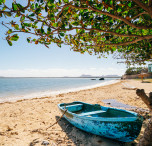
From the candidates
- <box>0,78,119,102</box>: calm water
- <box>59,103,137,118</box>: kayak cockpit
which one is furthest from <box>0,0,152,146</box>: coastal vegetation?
<box>0,78,119,102</box>: calm water

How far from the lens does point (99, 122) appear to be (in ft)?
12.2

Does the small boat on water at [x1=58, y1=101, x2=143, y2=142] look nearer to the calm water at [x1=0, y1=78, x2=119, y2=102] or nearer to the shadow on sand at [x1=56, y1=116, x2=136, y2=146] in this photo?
the shadow on sand at [x1=56, y1=116, x2=136, y2=146]

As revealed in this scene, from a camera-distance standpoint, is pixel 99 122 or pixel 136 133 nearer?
pixel 136 133

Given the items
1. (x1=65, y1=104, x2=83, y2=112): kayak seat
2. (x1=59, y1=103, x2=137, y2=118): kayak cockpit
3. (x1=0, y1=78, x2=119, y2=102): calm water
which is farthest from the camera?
(x1=0, y1=78, x2=119, y2=102): calm water

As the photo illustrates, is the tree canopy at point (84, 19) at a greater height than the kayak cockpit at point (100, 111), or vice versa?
the tree canopy at point (84, 19)

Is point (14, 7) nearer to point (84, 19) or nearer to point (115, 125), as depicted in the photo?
point (84, 19)

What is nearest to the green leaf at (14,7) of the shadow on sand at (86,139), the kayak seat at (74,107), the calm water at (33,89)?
the shadow on sand at (86,139)

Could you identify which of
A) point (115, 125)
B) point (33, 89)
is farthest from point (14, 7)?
point (33, 89)

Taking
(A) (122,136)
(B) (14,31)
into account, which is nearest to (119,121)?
(A) (122,136)

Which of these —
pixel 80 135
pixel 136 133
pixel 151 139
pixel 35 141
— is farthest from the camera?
pixel 80 135

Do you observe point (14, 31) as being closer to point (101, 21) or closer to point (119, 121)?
point (101, 21)

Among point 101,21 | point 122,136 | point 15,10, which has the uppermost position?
point 101,21

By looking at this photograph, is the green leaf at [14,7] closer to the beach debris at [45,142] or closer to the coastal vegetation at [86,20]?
the coastal vegetation at [86,20]

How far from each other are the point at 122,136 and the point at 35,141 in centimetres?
300
